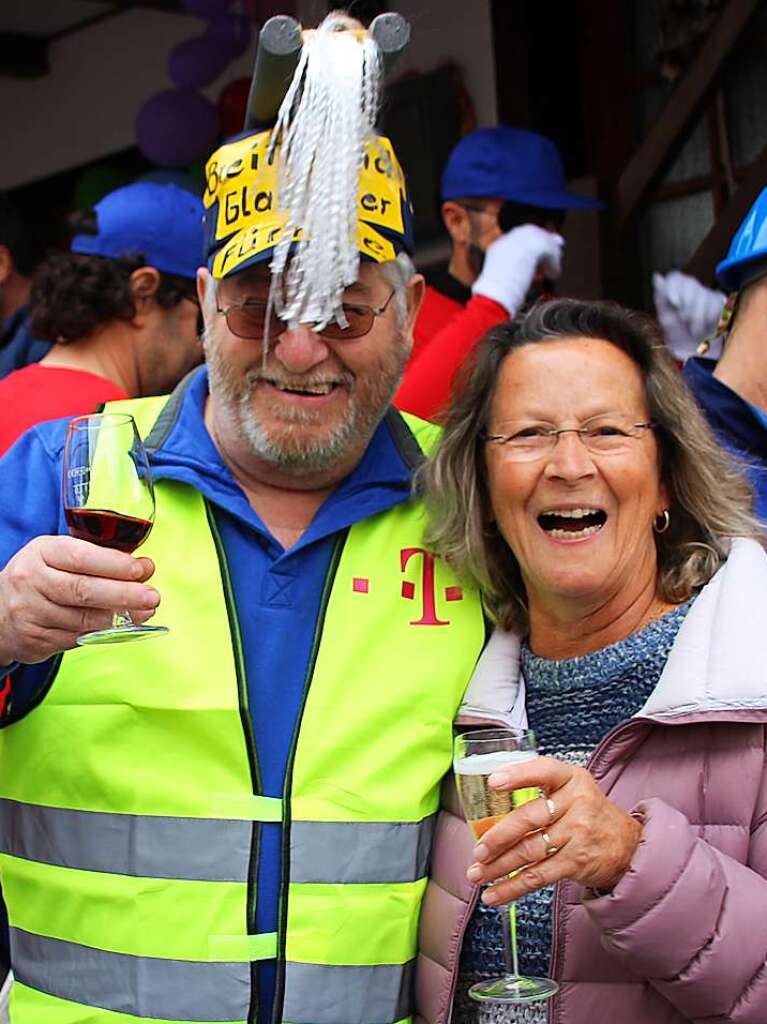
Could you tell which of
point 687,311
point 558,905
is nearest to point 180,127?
point 687,311

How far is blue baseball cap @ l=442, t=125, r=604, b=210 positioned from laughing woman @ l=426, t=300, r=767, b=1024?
206 cm

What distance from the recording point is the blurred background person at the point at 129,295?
403cm

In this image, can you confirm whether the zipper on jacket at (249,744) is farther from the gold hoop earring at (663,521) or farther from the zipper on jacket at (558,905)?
the gold hoop earring at (663,521)

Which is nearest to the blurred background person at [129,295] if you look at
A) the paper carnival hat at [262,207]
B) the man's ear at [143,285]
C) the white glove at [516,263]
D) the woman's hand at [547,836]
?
the man's ear at [143,285]

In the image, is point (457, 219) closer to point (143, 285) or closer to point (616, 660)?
point (143, 285)

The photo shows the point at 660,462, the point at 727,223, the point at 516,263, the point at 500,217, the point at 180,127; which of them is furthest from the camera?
the point at 180,127

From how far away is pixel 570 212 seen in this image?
5398 mm

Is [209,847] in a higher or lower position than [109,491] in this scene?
lower

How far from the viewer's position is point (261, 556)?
273 cm

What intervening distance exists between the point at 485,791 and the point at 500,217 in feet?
9.92

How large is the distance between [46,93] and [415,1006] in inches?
240

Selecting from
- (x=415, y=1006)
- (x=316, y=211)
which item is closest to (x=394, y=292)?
(x=316, y=211)

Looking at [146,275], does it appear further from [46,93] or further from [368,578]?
[46,93]

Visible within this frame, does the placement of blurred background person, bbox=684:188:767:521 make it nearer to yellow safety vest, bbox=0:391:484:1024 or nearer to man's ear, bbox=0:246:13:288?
yellow safety vest, bbox=0:391:484:1024
